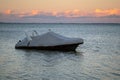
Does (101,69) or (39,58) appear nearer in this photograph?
(101,69)

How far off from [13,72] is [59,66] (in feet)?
14.0

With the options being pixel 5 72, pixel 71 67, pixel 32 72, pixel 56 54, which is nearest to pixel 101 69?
pixel 71 67

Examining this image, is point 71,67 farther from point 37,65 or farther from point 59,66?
point 37,65

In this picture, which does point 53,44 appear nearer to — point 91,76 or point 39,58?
point 39,58

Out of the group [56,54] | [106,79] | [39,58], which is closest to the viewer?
[106,79]

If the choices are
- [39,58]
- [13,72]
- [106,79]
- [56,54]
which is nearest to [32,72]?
[13,72]

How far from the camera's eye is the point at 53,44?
35.4 m

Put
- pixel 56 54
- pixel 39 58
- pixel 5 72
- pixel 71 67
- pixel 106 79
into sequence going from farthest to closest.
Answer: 1. pixel 56 54
2. pixel 39 58
3. pixel 71 67
4. pixel 5 72
5. pixel 106 79

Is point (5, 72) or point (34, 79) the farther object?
point (5, 72)

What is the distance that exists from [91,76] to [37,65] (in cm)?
618

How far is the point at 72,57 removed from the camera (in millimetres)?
31141

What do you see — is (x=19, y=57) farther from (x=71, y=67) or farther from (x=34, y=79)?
(x=34, y=79)

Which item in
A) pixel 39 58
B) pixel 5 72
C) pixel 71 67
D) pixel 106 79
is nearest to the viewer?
pixel 106 79

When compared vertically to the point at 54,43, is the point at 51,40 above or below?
above
